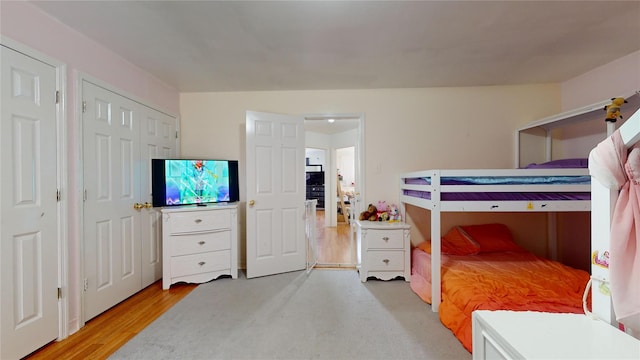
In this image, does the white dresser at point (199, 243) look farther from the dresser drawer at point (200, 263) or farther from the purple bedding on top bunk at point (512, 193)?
the purple bedding on top bunk at point (512, 193)

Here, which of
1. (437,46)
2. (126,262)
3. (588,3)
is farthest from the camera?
(126,262)

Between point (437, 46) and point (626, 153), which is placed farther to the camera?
point (437, 46)

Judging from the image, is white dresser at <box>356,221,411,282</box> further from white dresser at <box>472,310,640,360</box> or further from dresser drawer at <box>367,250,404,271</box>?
white dresser at <box>472,310,640,360</box>

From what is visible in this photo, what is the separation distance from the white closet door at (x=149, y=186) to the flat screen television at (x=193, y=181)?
0.34 ft

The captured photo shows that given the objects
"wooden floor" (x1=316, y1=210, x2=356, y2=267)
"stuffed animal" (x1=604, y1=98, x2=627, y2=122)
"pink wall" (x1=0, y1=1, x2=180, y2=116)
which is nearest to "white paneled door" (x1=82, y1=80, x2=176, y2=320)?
"pink wall" (x1=0, y1=1, x2=180, y2=116)

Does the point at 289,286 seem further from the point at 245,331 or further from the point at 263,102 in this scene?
the point at 263,102

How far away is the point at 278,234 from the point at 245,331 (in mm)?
Answer: 1183

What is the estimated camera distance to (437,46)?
6.62ft

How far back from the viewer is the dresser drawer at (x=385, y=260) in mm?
2529

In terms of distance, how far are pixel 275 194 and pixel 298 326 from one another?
1424 millimetres

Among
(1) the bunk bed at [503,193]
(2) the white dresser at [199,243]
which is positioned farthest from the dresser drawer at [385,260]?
(2) the white dresser at [199,243]

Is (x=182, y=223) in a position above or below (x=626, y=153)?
below

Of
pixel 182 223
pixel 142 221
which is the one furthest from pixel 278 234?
pixel 142 221

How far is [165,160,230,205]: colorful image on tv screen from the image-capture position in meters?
2.49
